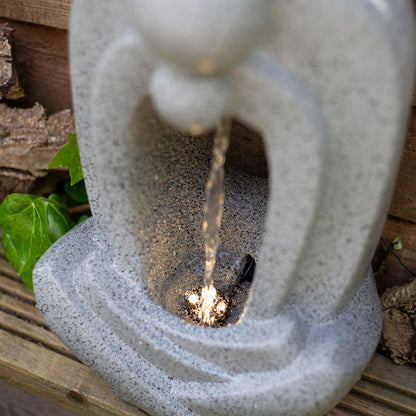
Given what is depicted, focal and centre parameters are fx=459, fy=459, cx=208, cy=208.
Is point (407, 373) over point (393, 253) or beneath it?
beneath

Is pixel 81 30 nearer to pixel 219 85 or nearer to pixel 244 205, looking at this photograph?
pixel 219 85

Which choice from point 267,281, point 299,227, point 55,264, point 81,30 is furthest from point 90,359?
point 81,30

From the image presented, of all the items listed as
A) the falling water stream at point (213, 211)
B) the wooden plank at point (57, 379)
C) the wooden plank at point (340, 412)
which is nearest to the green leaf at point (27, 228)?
the wooden plank at point (57, 379)

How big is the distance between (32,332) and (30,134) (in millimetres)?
638

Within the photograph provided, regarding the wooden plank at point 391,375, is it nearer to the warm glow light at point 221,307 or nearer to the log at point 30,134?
the warm glow light at point 221,307

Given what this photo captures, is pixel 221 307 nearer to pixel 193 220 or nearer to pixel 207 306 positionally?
pixel 207 306

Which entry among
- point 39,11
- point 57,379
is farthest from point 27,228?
point 39,11

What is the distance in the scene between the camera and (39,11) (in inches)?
54.9

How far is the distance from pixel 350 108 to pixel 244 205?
57cm

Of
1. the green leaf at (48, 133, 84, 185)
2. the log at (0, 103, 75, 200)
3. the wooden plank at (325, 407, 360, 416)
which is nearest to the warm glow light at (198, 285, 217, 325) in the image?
the wooden plank at (325, 407, 360, 416)

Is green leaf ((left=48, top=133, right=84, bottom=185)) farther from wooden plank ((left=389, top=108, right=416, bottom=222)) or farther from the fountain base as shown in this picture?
wooden plank ((left=389, top=108, right=416, bottom=222))

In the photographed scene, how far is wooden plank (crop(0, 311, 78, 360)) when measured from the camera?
1.30m

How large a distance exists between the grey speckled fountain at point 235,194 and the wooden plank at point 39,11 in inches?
24.1

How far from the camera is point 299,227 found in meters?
0.77
